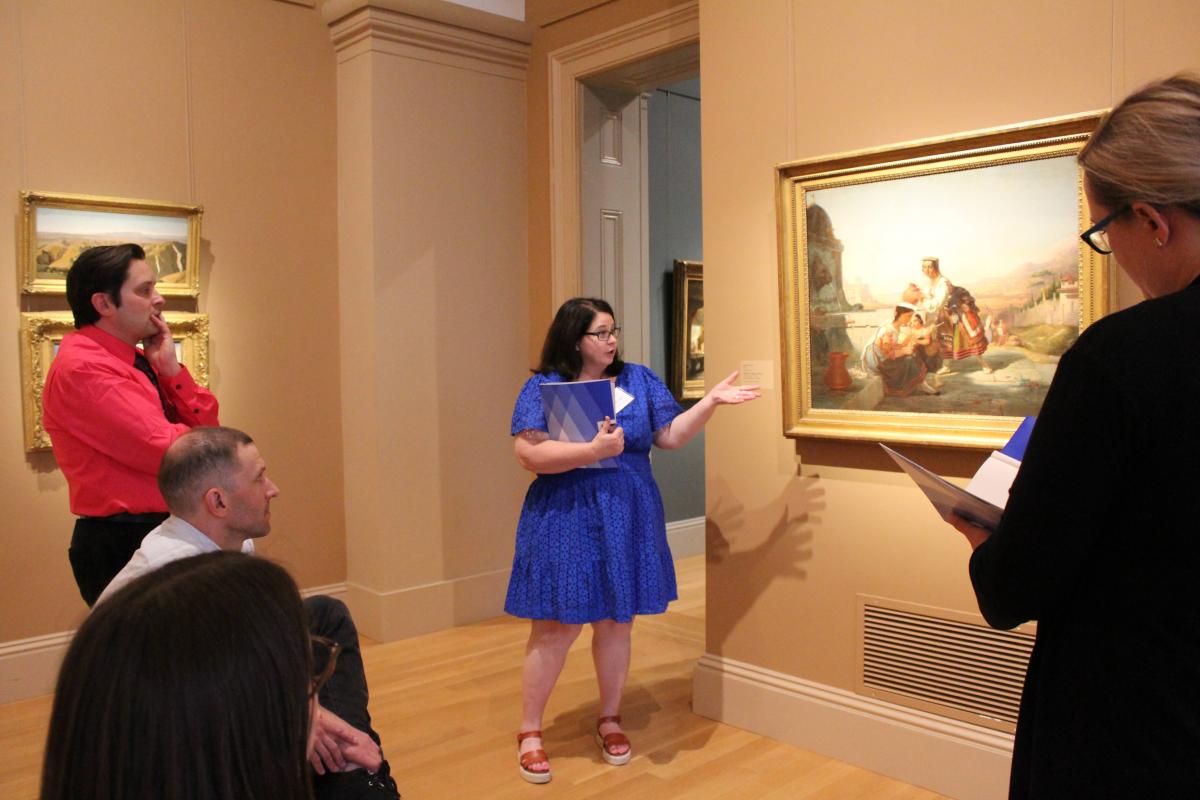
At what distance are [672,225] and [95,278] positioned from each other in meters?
4.83

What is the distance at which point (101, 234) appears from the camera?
15.9 feet

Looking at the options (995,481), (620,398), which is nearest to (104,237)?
(620,398)

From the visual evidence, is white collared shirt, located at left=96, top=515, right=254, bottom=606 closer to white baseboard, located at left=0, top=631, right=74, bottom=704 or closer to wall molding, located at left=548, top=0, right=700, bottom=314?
white baseboard, located at left=0, top=631, right=74, bottom=704

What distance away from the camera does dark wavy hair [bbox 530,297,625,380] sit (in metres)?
3.78

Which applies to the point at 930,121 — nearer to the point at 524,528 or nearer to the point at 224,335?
the point at 524,528

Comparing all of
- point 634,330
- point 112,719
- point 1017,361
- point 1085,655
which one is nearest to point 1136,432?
point 1085,655

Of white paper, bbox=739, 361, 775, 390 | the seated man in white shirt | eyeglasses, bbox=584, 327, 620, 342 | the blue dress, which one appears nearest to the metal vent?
the blue dress

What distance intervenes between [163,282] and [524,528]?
97.8 inches

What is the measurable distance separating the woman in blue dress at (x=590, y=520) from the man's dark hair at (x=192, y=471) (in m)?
1.40

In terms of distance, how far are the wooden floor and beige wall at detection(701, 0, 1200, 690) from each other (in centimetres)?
38

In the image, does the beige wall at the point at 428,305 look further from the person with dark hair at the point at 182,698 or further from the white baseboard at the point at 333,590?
the person with dark hair at the point at 182,698

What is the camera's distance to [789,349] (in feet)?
12.5

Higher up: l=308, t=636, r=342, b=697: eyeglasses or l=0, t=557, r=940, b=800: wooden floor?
l=308, t=636, r=342, b=697: eyeglasses

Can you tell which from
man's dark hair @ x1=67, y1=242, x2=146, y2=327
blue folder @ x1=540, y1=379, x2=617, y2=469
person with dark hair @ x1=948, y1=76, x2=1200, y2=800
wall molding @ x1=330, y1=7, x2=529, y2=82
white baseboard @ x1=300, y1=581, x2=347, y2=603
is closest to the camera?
person with dark hair @ x1=948, y1=76, x2=1200, y2=800
